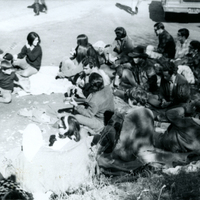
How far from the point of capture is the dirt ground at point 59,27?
18.6ft

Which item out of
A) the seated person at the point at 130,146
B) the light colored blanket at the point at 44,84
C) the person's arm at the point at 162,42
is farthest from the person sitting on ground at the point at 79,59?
the seated person at the point at 130,146

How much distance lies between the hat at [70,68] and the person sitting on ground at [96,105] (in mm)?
1982

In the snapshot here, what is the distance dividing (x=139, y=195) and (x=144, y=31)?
789 cm

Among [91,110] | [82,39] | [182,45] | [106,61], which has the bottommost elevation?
[106,61]

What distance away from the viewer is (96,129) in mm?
4812

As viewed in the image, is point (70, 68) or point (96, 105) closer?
point (96, 105)

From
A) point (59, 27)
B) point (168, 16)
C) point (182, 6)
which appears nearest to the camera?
point (59, 27)

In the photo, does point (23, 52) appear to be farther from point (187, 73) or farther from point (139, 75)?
point (187, 73)

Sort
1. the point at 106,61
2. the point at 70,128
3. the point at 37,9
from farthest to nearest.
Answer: the point at 37,9 → the point at 106,61 → the point at 70,128

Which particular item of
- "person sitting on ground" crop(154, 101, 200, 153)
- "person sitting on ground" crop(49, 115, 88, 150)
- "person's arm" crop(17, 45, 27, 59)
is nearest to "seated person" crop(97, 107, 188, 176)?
"person sitting on ground" crop(154, 101, 200, 153)

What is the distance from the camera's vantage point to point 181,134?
3.98 meters

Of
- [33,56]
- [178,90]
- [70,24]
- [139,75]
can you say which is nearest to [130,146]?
[178,90]

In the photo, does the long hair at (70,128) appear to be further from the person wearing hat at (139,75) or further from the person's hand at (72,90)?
the person wearing hat at (139,75)

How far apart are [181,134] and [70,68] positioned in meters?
3.54
